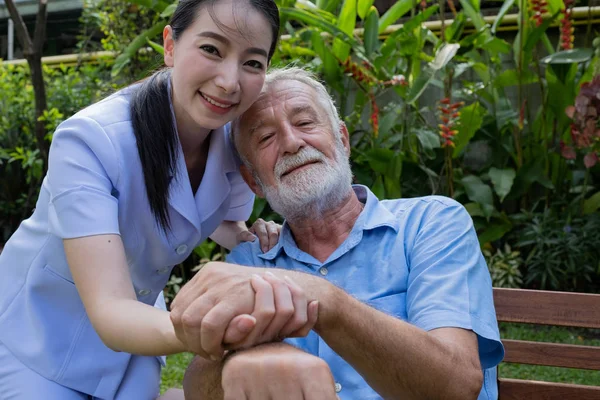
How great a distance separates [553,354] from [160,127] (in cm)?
133

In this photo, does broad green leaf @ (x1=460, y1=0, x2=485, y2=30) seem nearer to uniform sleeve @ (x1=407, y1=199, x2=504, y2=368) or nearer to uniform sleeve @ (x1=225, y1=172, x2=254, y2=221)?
uniform sleeve @ (x1=225, y1=172, x2=254, y2=221)

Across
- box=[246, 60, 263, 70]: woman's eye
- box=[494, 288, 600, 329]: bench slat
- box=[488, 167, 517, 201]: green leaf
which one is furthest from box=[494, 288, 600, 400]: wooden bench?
box=[488, 167, 517, 201]: green leaf

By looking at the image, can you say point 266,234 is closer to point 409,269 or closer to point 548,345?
point 409,269

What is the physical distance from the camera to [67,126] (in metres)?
1.75

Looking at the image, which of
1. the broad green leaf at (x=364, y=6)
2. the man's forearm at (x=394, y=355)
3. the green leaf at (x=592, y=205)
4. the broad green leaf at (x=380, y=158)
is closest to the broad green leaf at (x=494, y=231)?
the green leaf at (x=592, y=205)

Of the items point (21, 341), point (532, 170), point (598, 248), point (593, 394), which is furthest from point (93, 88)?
point (593, 394)

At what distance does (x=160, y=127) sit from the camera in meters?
1.88

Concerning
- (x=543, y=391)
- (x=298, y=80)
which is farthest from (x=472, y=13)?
(x=543, y=391)

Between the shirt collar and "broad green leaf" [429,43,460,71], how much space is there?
5.99 ft

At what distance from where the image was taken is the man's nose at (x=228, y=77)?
1.79 metres

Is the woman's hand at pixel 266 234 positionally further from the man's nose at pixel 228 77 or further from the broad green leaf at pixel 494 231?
the broad green leaf at pixel 494 231

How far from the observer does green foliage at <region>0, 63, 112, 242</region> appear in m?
5.66

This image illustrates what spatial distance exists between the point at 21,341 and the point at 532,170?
345 cm

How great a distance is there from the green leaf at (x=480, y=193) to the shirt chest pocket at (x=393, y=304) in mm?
2567
